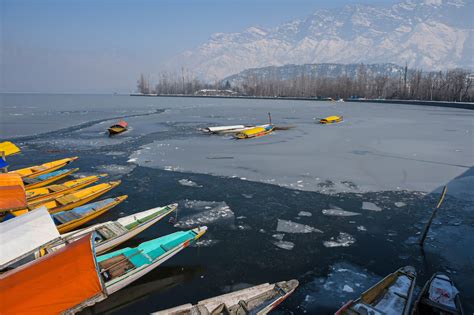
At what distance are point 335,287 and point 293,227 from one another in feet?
9.78

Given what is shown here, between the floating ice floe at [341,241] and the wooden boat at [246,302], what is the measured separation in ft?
8.29

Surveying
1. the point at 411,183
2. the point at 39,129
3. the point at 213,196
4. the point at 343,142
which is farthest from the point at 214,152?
the point at 39,129

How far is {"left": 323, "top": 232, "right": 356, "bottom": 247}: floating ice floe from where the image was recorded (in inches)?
348

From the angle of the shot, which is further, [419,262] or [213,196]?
[213,196]

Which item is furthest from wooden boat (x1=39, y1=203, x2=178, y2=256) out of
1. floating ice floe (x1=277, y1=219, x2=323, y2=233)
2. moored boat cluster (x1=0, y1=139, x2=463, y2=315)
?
floating ice floe (x1=277, y1=219, x2=323, y2=233)

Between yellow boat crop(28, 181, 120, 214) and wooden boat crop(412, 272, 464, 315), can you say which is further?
yellow boat crop(28, 181, 120, 214)

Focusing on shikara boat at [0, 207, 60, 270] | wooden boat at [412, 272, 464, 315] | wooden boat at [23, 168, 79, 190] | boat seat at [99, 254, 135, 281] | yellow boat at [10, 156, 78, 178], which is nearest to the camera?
wooden boat at [412, 272, 464, 315]

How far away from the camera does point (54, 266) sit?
6.00m

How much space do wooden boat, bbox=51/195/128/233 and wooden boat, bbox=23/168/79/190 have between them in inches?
Result: 198

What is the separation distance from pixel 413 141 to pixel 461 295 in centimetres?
1966

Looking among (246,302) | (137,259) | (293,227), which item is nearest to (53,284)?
(137,259)

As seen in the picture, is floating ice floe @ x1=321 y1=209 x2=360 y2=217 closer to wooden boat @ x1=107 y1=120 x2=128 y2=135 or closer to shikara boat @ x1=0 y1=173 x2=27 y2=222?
shikara boat @ x1=0 y1=173 x2=27 y2=222

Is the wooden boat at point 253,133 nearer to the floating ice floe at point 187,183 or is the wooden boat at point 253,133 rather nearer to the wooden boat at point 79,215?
the floating ice floe at point 187,183

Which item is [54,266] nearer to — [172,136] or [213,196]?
[213,196]
